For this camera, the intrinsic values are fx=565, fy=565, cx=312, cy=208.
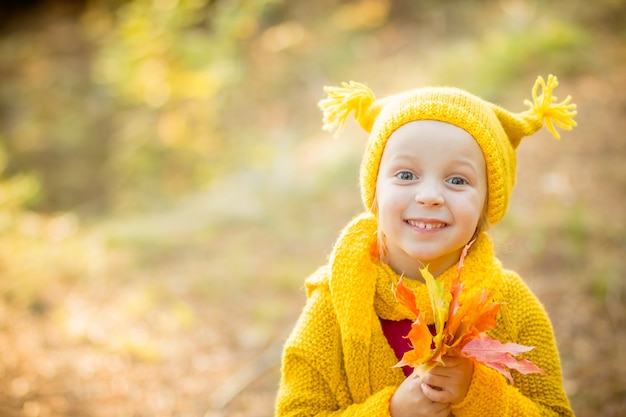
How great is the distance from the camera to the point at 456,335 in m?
1.45

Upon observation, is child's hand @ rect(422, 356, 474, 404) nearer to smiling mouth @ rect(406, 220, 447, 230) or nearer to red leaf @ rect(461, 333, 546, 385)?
red leaf @ rect(461, 333, 546, 385)

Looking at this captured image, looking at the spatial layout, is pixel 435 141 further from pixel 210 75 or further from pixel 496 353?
pixel 210 75

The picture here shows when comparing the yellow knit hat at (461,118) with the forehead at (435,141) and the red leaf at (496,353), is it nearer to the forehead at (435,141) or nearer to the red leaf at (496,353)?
the forehead at (435,141)

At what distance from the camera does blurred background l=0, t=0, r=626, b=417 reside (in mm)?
3793

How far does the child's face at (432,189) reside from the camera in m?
1.67

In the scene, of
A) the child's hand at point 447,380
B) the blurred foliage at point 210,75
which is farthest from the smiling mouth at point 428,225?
the blurred foliage at point 210,75

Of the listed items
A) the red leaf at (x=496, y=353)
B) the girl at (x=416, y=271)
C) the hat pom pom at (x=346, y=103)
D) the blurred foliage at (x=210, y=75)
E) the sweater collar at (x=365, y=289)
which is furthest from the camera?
the blurred foliage at (x=210, y=75)

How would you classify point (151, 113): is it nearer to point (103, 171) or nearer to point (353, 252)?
point (103, 171)

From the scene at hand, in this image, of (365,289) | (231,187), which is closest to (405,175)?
(365,289)

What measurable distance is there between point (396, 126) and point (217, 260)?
383cm

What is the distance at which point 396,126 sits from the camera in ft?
5.72

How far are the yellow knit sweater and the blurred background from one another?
1.47 meters

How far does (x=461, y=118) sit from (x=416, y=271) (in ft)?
1.64

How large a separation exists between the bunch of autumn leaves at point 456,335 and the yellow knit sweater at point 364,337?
0.27 metres
